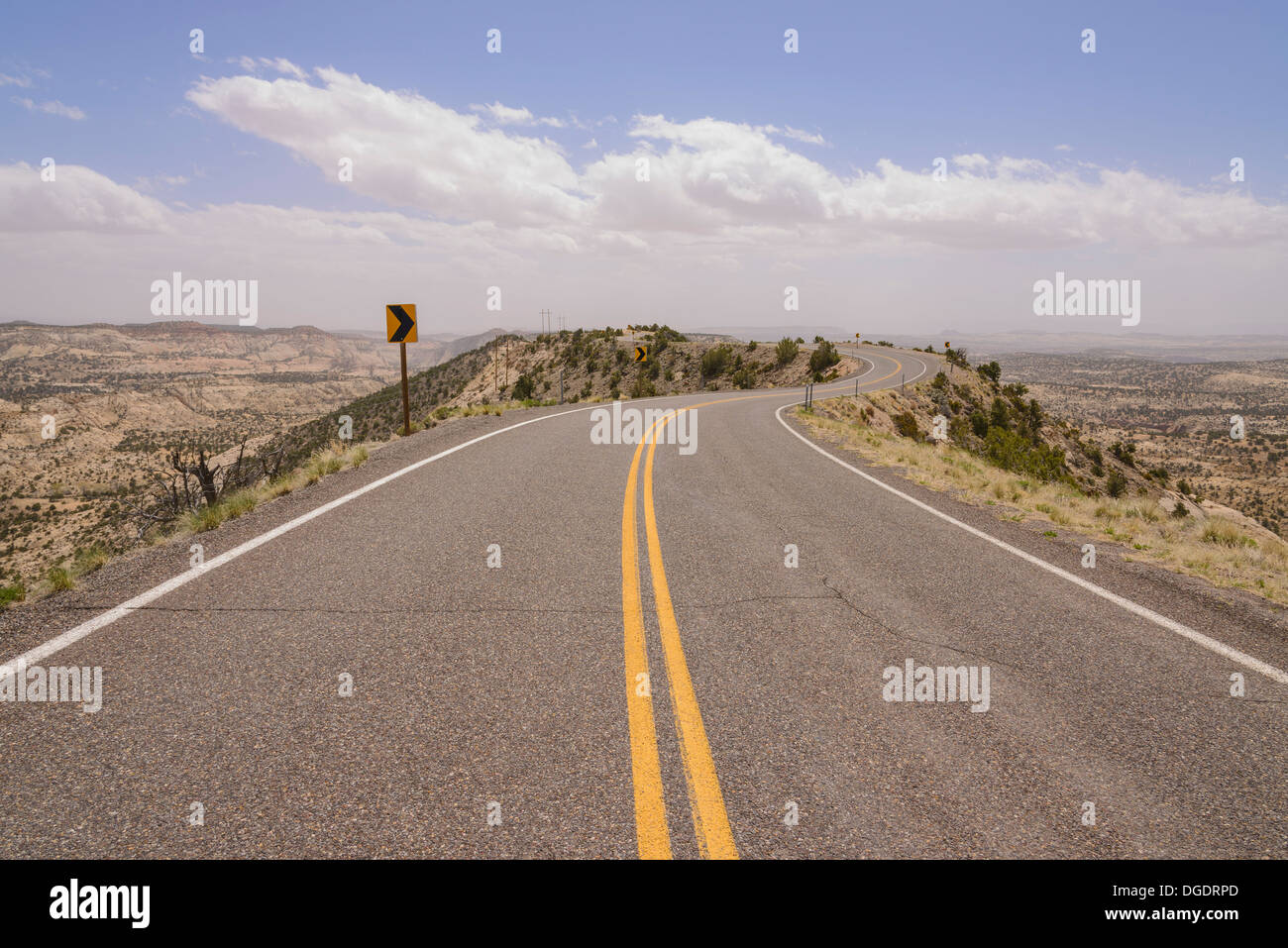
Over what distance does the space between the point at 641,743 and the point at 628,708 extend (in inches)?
12.8

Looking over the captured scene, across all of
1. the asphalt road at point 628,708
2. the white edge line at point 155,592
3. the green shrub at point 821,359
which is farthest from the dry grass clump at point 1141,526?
the green shrub at point 821,359

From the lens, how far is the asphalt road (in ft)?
8.66

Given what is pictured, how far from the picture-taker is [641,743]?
3.17 meters

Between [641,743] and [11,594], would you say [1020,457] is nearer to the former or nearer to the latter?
[641,743]

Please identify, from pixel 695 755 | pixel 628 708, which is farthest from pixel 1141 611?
pixel 628 708

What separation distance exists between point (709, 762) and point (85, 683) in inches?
136

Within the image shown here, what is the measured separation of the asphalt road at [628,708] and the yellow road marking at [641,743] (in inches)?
0.6

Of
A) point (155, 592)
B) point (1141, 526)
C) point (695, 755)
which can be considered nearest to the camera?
point (695, 755)

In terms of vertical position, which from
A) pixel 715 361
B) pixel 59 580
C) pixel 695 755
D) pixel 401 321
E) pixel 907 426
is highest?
pixel 715 361

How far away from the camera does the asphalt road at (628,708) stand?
2.64 metres

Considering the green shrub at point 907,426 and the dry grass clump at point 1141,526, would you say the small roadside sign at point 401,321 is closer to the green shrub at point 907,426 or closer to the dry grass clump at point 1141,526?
the dry grass clump at point 1141,526

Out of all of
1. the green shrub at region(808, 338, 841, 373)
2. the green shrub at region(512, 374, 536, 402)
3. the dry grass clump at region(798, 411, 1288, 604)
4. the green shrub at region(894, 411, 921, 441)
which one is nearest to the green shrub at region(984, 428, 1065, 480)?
the green shrub at region(894, 411, 921, 441)

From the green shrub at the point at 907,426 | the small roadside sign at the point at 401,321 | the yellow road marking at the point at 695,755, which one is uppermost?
the small roadside sign at the point at 401,321
